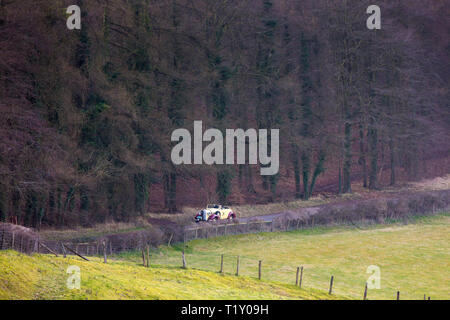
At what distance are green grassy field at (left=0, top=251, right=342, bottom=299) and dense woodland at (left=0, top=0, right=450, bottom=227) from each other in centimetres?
1235

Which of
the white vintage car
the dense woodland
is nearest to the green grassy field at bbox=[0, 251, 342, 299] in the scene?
the dense woodland

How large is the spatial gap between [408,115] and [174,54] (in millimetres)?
31899

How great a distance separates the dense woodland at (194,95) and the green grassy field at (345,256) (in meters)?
8.94

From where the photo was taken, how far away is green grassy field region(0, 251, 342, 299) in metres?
21.0

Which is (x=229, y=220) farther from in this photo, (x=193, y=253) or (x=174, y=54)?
(x=174, y=54)

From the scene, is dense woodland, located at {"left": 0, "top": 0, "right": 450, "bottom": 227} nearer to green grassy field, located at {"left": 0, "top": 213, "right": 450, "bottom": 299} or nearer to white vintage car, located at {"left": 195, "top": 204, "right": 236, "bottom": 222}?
white vintage car, located at {"left": 195, "top": 204, "right": 236, "bottom": 222}

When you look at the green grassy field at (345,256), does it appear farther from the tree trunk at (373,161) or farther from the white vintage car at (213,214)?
the tree trunk at (373,161)

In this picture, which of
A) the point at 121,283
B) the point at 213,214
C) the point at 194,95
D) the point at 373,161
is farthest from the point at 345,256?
the point at 373,161

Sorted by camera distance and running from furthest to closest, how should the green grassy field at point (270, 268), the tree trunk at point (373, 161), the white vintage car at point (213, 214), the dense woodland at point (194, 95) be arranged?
the tree trunk at point (373, 161)
the white vintage car at point (213, 214)
the dense woodland at point (194, 95)
the green grassy field at point (270, 268)

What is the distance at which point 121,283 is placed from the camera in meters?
23.4

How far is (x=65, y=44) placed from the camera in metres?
41.0

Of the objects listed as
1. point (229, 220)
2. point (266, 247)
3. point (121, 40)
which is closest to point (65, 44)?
point (121, 40)

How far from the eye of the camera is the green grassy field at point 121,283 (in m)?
21.0

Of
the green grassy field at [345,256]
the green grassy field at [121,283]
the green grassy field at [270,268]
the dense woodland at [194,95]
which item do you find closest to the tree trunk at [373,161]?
the dense woodland at [194,95]
